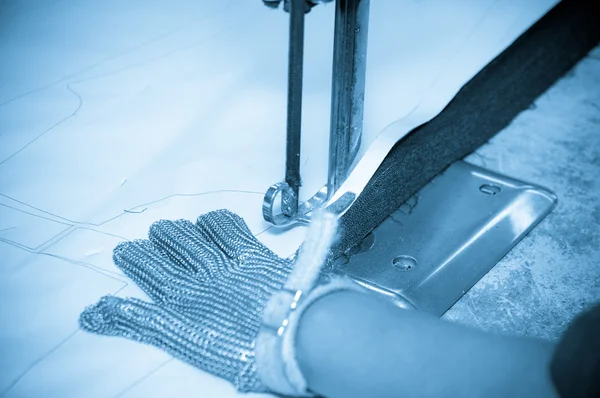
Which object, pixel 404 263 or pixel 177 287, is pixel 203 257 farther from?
pixel 404 263

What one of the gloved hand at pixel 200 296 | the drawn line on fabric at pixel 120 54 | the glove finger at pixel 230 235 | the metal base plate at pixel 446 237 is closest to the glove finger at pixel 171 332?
the gloved hand at pixel 200 296

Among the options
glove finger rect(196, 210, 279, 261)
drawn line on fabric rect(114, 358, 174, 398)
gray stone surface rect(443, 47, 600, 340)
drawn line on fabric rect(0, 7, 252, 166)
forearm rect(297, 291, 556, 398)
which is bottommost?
gray stone surface rect(443, 47, 600, 340)

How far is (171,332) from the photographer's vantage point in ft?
2.39

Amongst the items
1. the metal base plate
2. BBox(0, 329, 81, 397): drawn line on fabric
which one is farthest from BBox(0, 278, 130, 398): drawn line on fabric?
the metal base plate

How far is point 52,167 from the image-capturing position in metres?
1.04

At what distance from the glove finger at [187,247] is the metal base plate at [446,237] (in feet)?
0.68

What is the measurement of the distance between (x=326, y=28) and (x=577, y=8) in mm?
597

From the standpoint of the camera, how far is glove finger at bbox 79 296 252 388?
2.30 ft

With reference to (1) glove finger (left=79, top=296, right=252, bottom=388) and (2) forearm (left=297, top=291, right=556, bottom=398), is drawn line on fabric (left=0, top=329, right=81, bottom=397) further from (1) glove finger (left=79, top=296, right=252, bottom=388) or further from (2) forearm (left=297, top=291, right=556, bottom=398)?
(2) forearm (left=297, top=291, right=556, bottom=398)

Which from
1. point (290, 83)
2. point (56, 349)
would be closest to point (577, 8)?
point (290, 83)

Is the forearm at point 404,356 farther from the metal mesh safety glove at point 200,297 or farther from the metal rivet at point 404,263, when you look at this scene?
the metal rivet at point 404,263

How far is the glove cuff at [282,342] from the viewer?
62 centimetres

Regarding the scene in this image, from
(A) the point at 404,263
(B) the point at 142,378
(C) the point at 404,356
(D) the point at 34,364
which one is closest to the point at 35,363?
(D) the point at 34,364

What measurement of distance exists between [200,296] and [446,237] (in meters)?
0.44
